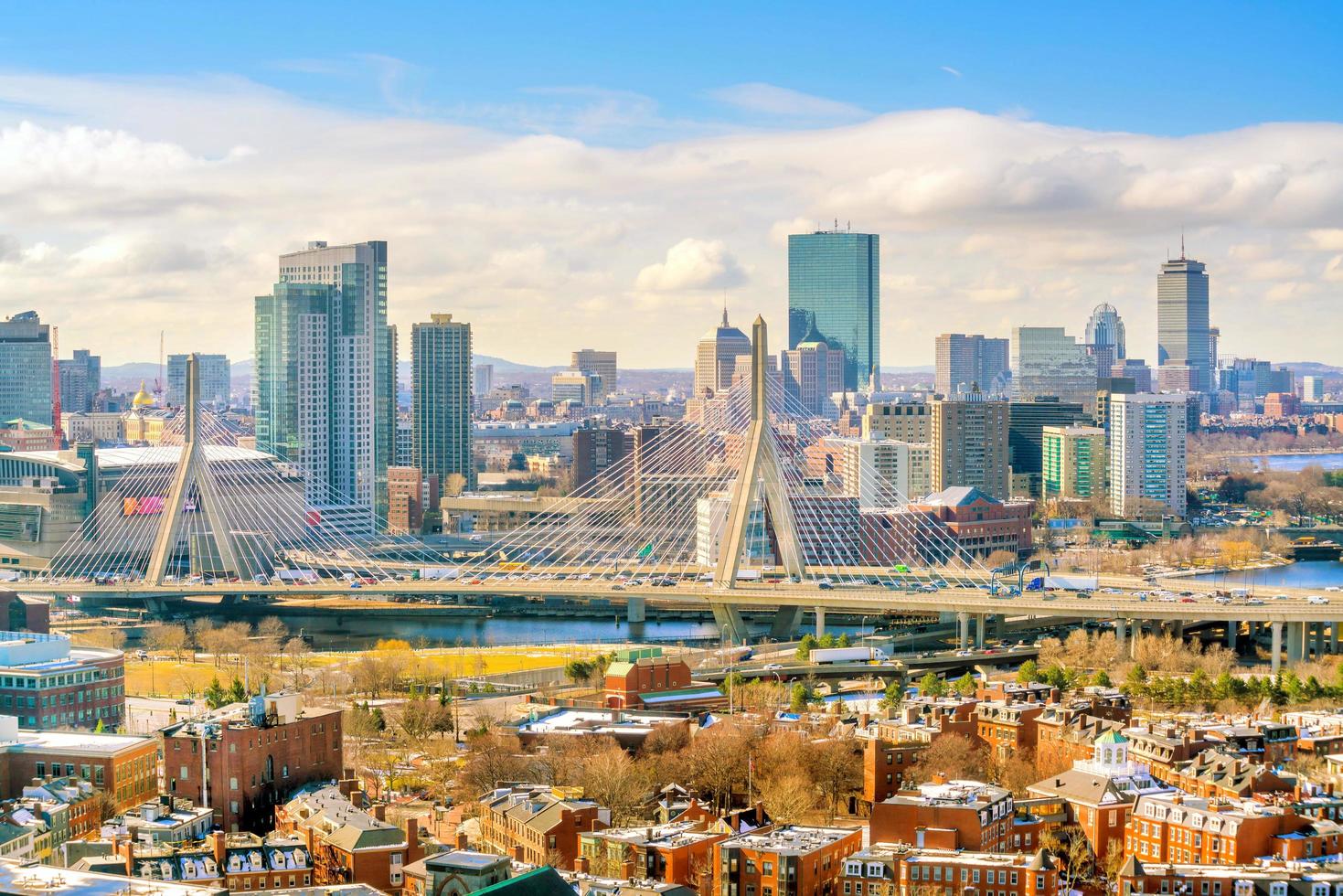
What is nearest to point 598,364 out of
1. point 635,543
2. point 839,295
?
point 839,295

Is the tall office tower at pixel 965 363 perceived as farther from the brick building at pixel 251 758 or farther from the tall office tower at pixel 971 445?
the brick building at pixel 251 758

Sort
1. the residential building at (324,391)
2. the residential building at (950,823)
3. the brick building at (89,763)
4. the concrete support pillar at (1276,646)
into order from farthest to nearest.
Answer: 1. the residential building at (324,391)
2. the concrete support pillar at (1276,646)
3. the brick building at (89,763)
4. the residential building at (950,823)

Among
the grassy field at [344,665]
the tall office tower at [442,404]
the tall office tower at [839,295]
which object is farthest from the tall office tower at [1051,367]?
the grassy field at [344,665]

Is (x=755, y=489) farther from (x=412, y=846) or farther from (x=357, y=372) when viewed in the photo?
(x=357, y=372)

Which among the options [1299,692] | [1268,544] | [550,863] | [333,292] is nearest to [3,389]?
[333,292]

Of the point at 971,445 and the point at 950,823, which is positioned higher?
the point at 971,445

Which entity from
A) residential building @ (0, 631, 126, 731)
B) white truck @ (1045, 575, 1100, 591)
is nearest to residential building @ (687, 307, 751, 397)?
white truck @ (1045, 575, 1100, 591)

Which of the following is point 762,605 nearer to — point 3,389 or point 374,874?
point 374,874
